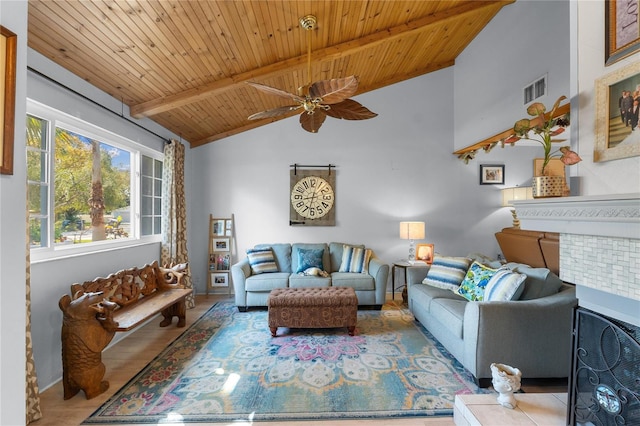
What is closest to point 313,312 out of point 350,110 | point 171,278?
point 171,278

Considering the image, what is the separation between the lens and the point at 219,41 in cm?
244

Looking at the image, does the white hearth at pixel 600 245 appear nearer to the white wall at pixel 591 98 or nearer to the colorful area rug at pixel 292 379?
the white wall at pixel 591 98

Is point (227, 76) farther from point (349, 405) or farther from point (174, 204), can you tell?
point (349, 405)

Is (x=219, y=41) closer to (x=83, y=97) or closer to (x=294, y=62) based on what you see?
(x=294, y=62)

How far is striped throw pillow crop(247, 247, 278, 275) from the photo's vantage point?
13.3 feet

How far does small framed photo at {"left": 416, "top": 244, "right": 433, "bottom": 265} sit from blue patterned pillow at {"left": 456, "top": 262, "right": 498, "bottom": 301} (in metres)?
1.20

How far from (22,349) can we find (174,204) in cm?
277

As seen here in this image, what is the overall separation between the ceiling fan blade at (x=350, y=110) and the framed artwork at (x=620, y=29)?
1393 millimetres

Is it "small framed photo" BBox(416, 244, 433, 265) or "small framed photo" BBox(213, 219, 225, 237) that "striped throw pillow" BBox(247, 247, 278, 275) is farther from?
"small framed photo" BBox(416, 244, 433, 265)

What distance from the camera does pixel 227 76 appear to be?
2996mm

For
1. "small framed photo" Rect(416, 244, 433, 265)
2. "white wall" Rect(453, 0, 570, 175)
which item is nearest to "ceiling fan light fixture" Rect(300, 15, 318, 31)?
"white wall" Rect(453, 0, 570, 175)

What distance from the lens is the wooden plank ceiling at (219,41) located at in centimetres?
199

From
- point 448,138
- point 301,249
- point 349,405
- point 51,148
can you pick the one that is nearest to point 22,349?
point 51,148

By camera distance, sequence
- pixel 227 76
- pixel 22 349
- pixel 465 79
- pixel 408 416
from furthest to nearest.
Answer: pixel 465 79, pixel 227 76, pixel 408 416, pixel 22 349
